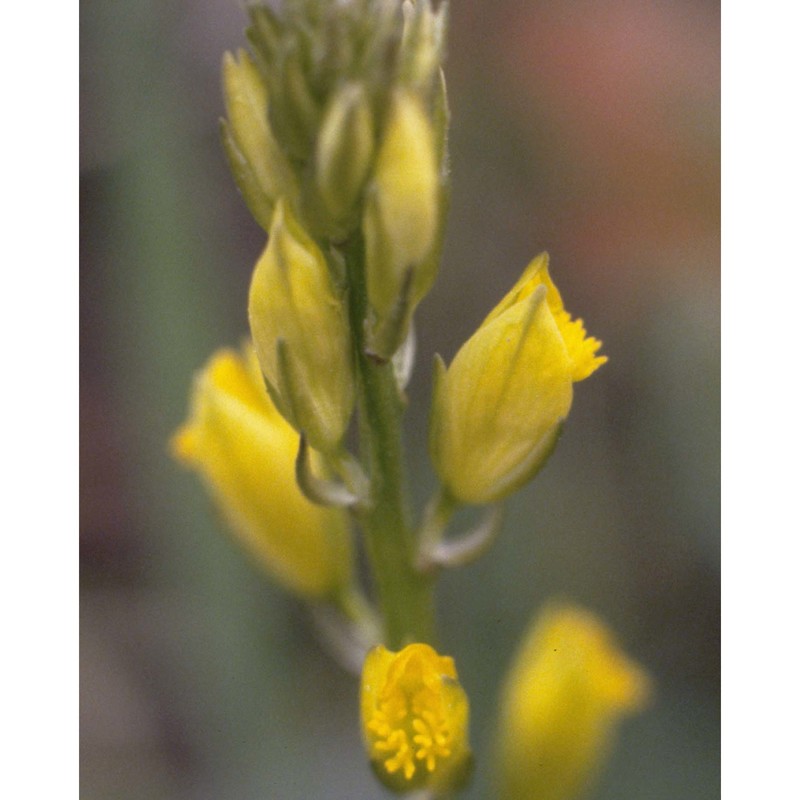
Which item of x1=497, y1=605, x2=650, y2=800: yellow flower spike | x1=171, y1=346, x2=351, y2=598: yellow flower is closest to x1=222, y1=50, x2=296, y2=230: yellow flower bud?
x1=171, y1=346, x2=351, y2=598: yellow flower

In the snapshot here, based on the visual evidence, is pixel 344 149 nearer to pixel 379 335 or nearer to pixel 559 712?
pixel 379 335

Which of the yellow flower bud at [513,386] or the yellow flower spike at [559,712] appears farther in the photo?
the yellow flower spike at [559,712]

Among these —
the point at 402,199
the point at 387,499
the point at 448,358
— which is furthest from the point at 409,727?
the point at 448,358

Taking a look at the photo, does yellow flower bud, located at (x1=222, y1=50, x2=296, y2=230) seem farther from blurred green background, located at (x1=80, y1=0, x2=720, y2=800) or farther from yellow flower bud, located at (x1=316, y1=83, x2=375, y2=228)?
blurred green background, located at (x1=80, y1=0, x2=720, y2=800)

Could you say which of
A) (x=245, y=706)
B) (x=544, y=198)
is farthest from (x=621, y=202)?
(x=245, y=706)

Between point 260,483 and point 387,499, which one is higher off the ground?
point 260,483

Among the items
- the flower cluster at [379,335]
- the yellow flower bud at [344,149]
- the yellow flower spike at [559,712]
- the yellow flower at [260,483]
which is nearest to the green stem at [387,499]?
the flower cluster at [379,335]

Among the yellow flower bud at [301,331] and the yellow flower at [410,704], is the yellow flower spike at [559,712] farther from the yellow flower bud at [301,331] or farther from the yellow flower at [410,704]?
the yellow flower bud at [301,331]
